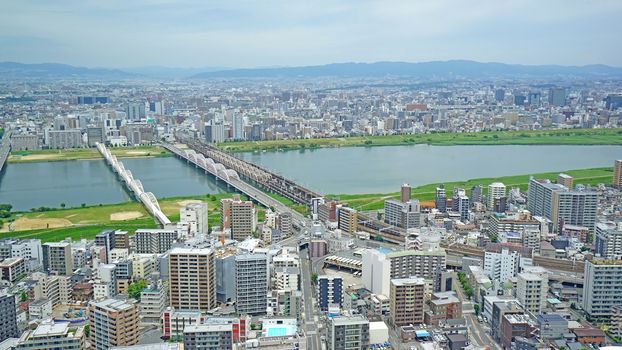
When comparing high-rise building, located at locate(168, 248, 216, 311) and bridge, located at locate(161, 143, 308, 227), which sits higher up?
high-rise building, located at locate(168, 248, 216, 311)

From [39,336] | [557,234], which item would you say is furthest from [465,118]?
[39,336]

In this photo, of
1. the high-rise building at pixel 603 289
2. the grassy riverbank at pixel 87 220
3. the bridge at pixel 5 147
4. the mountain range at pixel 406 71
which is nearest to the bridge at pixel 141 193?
the grassy riverbank at pixel 87 220

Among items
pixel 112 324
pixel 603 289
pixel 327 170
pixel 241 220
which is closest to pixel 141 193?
pixel 241 220

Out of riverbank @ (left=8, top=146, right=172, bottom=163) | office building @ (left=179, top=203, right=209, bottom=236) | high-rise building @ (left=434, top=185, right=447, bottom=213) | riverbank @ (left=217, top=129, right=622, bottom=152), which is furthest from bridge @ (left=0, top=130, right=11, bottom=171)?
high-rise building @ (left=434, top=185, right=447, bottom=213)

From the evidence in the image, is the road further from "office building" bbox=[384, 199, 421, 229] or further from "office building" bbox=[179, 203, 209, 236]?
"office building" bbox=[384, 199, 421, 229]

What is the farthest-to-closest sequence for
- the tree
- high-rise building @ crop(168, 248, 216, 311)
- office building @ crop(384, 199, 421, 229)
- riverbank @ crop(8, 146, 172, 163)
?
riverbank @ crop(8, 146, 172, 163), office building @ crop(384, 199, 421, 229), the tree, high-rise building @ crop(168, 248, 216, 311)

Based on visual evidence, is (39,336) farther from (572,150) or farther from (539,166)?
(572,150)

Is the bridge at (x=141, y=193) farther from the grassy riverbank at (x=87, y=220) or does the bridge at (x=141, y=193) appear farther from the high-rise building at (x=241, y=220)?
the high-rise building at (x=241, y=220)
